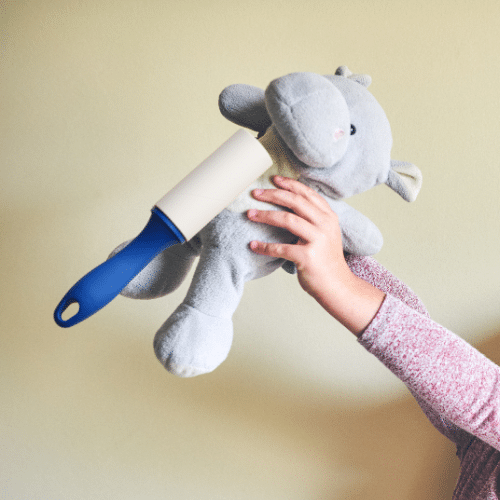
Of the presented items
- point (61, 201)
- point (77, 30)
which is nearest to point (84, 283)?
point (61, 201)

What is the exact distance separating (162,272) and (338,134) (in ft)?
0.82

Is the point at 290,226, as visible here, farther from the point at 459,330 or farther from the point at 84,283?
the point at 459,330

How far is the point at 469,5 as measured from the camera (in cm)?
82

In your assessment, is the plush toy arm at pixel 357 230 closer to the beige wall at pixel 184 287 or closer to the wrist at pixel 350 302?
the wrist at pixel 350 302

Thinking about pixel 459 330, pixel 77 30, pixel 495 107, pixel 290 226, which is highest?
pixel 77 30

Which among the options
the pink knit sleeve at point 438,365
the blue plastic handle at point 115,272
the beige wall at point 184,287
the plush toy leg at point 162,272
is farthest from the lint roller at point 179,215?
the beige wall at point 184,287

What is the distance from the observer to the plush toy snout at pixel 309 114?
0.38 meters

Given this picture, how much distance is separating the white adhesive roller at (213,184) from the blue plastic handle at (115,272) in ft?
0.04

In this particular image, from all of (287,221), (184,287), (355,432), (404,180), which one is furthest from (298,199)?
(355,432)

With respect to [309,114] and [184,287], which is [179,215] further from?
[184,287]

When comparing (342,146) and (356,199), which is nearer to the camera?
(342,146)

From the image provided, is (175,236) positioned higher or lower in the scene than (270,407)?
higher

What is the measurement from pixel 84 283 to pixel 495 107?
0.81m

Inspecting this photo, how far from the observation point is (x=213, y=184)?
14.9 inches
